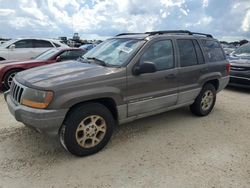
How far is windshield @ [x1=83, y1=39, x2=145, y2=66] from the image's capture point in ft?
13.2

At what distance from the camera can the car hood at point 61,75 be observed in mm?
3328

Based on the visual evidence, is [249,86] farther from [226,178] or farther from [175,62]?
[226,178]

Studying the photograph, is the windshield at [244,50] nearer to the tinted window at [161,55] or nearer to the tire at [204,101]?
the tire at [204,101]

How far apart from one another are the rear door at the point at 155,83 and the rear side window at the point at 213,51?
119 centimetres

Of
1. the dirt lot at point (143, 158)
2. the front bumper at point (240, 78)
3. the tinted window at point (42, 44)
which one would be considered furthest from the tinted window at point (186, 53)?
the tinted window at point (42, 44)

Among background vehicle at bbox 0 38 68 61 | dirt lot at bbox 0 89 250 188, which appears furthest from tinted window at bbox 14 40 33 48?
Answer: dirt lot at bbox 0 89 250 188

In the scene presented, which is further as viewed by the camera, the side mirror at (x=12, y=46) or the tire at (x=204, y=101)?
the side mirror at (x=12, y=46)

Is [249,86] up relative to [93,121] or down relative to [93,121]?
down

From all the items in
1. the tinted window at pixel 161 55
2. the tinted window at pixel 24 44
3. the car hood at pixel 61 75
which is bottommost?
the tinted window at pixel 24 44

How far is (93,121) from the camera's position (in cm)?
358

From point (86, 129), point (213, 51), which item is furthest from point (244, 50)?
point (86, 129)

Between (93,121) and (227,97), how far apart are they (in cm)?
512

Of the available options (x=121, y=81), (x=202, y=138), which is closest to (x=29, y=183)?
(x=121, y=81)

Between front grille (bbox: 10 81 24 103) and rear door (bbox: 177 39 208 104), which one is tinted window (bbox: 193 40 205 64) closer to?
rear door (bbox: 177 39 208 104)
